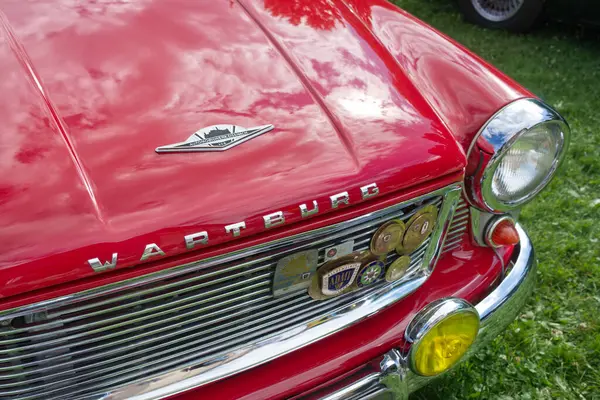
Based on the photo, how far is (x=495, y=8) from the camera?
5949 mm

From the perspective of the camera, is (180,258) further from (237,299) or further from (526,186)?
(526,186)

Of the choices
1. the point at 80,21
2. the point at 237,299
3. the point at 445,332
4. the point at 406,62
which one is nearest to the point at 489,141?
the point at 406,62

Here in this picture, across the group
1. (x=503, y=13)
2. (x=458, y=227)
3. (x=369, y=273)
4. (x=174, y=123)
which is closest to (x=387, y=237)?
(x=369, y=273)

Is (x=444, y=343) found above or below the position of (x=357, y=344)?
below

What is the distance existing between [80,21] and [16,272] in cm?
88

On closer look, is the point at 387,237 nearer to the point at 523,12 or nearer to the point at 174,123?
the point at 174,123

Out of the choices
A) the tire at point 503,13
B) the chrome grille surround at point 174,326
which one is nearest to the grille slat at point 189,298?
the chrome grille surround at point 174,326

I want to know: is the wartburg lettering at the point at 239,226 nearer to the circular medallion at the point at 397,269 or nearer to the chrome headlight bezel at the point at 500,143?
the circular medallion at the point at 397,269

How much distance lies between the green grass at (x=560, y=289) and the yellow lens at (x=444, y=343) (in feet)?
1.95

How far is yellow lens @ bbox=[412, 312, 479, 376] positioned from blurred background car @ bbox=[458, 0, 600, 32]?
425 centimetres

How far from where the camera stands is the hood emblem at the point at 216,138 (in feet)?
5.00

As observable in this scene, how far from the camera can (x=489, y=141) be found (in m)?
1.90

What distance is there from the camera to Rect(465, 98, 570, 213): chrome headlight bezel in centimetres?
190

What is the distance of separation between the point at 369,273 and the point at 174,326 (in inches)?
22.8
